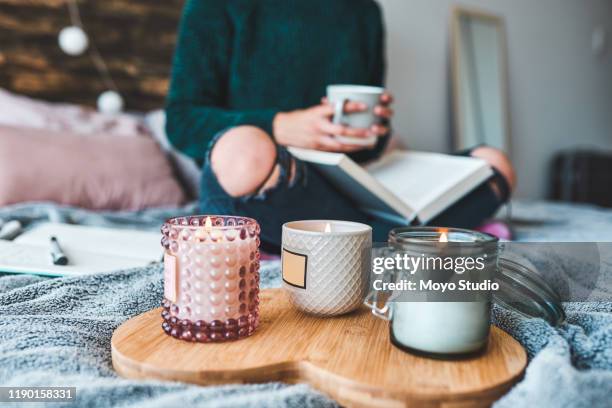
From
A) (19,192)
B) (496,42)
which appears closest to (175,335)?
(19,192)

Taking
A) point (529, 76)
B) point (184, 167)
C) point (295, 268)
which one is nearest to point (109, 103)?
point (184, 167)

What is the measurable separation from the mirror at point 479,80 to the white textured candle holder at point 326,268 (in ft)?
7.03

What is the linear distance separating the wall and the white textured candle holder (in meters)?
2.03

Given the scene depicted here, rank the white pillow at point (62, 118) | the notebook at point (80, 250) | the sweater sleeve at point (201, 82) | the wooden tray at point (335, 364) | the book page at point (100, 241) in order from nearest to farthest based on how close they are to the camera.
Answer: the wooden tray at point (335, 364), the notebook at point (80, 250), the book page at point (100, 241), the sweater sleeve at point (201, 82), the white pillow at point (62, 118)

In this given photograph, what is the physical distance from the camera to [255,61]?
1.38 metres

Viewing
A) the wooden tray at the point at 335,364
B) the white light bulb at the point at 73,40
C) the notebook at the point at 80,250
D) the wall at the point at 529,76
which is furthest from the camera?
the wall at the point at 529,76

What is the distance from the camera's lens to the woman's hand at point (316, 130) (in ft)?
3.38

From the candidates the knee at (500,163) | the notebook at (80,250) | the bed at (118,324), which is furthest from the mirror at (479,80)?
the notebook at (80,250)

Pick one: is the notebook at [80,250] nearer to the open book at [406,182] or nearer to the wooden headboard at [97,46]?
the open book at [406,182]

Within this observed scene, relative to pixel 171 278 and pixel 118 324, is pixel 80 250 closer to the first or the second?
pixel 118 324

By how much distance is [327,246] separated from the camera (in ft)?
1.79

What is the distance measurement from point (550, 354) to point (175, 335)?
12.9 inches

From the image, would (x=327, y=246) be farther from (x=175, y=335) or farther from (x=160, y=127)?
(x=160, y=127)

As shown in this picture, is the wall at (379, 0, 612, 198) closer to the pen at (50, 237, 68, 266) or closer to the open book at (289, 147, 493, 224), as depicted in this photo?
the open book at (289, 147, 493, 224)
